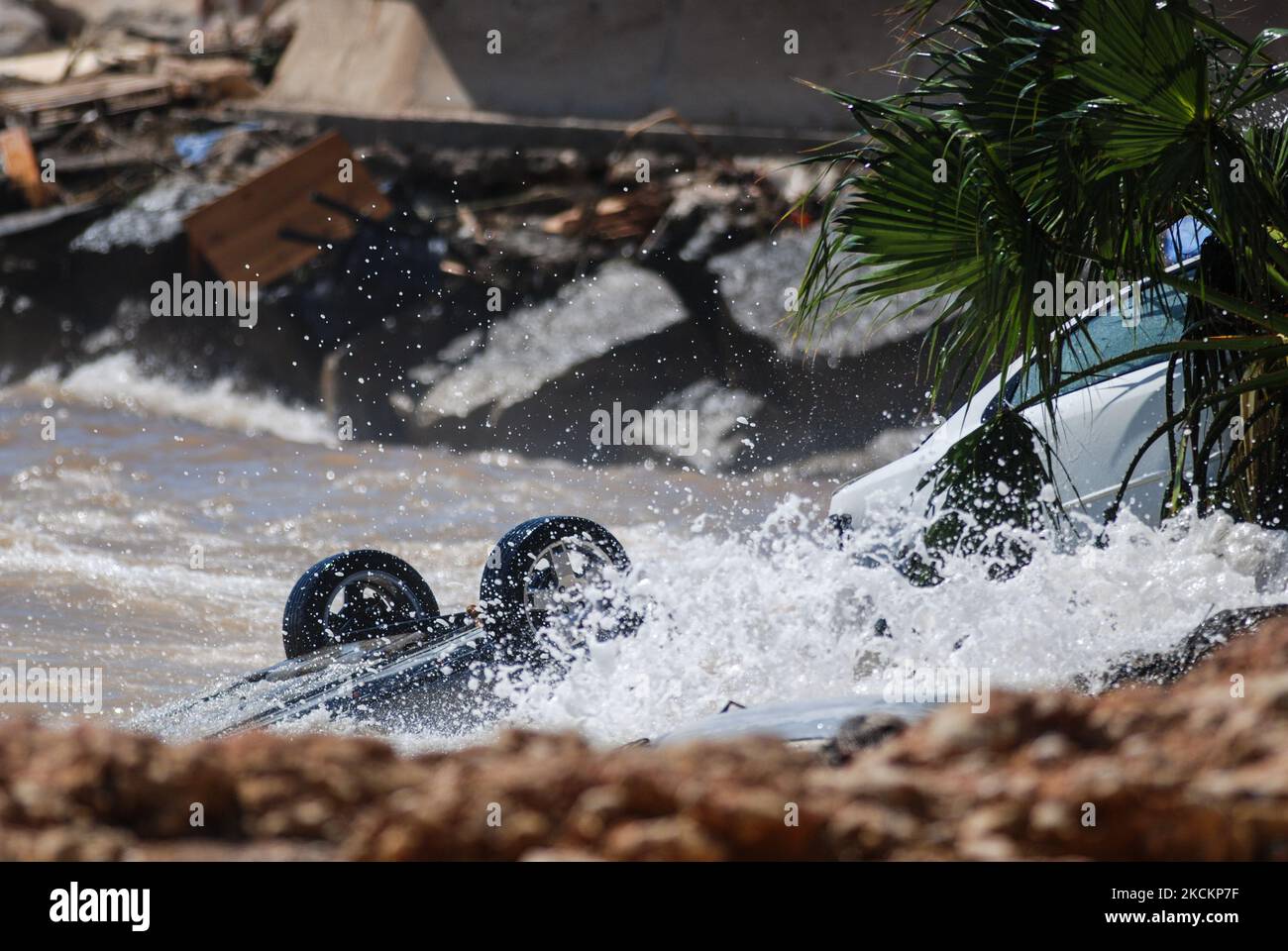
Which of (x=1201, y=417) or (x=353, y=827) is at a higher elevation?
(x=1201, y=417)

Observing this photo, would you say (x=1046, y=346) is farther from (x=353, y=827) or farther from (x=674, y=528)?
(x=674, y=528)

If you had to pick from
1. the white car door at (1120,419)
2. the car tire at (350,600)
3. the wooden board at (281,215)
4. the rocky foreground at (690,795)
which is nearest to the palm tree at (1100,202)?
the white car door at (1120,419)

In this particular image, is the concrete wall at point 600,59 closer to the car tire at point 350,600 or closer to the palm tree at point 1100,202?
the palm tree at point 1100,202

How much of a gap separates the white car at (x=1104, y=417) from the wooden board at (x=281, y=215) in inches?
422

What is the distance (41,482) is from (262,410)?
274 cm

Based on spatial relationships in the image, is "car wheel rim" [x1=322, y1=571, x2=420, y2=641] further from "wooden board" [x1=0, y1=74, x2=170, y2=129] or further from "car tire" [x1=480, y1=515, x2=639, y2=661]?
"wooden board" [x1=0, y1=74, x2=170, y2=129]

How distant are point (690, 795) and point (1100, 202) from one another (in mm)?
3497

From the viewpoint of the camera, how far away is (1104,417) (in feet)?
18.4

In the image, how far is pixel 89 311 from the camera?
16578mm

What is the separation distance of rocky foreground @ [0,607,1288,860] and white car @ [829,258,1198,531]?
9.74 ft

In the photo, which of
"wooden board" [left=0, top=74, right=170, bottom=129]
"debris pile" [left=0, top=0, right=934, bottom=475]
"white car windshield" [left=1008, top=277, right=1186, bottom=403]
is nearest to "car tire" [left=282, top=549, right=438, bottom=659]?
"white car windshield" [left=1008, top=277, right=1186, bottom=403]

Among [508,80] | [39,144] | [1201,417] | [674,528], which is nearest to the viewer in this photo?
[1201,417]

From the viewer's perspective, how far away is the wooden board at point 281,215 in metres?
15.3
